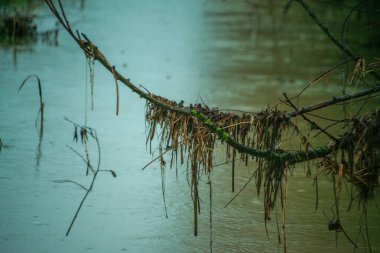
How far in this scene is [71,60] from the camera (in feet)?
22.1

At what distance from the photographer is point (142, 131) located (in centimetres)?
483

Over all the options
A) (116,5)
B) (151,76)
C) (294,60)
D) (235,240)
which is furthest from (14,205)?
(116,5)

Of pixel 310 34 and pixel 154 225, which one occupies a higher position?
pixel 310 34

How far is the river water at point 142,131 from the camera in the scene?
3.24 meters

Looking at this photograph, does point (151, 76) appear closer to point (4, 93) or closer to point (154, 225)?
point (4, 93)

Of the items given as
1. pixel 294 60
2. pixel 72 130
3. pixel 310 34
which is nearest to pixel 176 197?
pixel 72 130

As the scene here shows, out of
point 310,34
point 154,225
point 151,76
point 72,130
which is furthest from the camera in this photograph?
point 310,34

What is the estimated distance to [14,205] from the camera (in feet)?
11.5

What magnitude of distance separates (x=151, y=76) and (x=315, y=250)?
3433 millimetres

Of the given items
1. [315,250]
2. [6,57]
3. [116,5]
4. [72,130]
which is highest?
[116,5]

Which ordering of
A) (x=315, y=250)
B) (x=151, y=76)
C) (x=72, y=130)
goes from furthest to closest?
1. (x=151, y=76)
2. (x=72, y=130)
3. (x=315, y=250)

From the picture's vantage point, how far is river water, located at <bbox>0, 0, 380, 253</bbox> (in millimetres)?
3236

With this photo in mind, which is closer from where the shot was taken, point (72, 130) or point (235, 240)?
point (235, 240)

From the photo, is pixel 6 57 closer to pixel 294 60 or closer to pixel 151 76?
pixel 151 76
